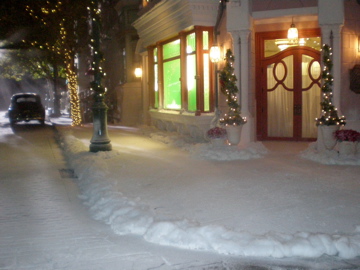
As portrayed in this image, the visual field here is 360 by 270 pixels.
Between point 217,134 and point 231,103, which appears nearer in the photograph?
point 217,134

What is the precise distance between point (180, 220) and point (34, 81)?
68.7m

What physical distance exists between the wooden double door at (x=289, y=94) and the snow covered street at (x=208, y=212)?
2.63 metres

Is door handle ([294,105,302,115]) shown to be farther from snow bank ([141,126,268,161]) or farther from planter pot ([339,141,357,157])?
planter pot ([339,141,357,157])

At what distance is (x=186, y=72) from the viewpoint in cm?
1473

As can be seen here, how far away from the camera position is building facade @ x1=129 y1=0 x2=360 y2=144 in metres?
11.5

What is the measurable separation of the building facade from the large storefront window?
0.10ft

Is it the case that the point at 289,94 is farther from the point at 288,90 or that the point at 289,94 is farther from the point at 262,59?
the point at 262,59

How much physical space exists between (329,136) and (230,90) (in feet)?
8.91

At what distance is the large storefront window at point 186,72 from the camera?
13875mm

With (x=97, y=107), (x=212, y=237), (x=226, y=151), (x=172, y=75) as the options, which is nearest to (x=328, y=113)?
(x=226, y=151)

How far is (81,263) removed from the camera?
4.91m

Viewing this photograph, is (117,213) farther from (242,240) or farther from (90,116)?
(90,116)

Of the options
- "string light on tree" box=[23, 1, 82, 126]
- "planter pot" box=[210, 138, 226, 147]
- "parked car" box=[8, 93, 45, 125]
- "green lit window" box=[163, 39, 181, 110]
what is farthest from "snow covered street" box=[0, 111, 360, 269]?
"parked car" box=[8, 93, 45, 125]

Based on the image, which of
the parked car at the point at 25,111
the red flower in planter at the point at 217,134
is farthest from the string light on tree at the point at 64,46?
the red flower in planter at the point at 217,134
